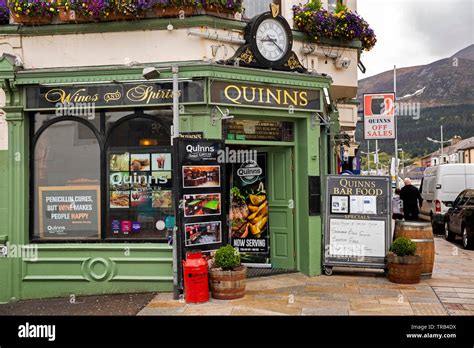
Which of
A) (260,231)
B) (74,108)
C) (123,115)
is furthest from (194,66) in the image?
(260,231)

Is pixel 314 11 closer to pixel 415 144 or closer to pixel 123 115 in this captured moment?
pixel 123 115

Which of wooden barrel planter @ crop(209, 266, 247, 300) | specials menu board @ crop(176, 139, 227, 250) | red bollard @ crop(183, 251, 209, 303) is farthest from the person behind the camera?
specials menu board @ crop(176, 139, 227, 250)

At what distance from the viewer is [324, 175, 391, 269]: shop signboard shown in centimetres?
908

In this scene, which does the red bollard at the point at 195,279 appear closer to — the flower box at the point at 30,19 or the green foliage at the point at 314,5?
the flower box at the point at 30,19

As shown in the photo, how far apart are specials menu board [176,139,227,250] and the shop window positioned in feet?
9.31

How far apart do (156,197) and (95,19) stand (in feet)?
10.3

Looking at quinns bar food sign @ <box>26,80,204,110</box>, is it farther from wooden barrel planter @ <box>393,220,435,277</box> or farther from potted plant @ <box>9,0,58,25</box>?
wooden barrel planter @ <box>393,220,435,277</box>

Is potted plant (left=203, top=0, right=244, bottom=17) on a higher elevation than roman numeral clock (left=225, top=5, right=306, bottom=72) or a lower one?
higher

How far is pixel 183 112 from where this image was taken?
320 inches

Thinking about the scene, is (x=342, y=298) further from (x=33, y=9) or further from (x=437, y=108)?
(x=437, y=108)

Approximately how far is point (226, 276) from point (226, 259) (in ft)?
0.81

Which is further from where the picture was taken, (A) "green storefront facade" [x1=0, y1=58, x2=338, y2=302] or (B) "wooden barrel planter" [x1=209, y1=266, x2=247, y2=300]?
(A) "green storefront facade" [x1=0, y1=58, x2=338, y2=302]

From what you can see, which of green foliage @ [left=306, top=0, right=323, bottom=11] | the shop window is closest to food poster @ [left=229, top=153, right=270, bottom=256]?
the shop window

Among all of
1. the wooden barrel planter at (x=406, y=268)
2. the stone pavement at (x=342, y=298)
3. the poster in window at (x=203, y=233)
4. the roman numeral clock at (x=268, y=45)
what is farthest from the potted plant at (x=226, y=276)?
the roman numeral clock at (x=268, y=45)
